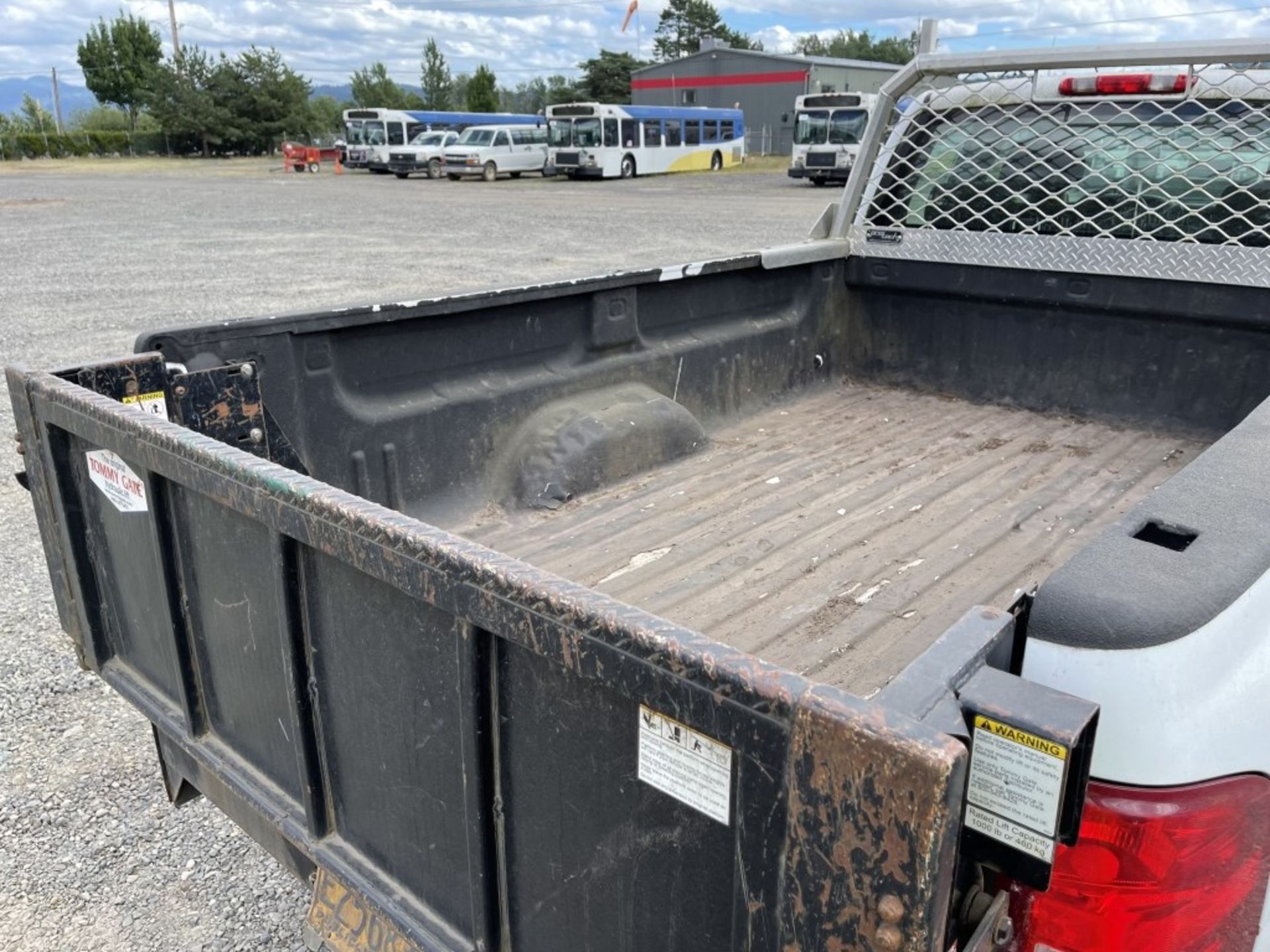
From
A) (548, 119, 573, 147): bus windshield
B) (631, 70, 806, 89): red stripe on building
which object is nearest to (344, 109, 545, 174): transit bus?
(548, 119, 573, 147): bus windshield

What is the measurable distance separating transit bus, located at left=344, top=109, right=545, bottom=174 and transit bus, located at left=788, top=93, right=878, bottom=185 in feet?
41.7

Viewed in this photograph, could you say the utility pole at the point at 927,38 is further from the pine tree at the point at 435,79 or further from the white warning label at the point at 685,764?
the pine tree at the point at 435,79

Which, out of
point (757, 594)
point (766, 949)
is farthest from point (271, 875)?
point (766, 949)

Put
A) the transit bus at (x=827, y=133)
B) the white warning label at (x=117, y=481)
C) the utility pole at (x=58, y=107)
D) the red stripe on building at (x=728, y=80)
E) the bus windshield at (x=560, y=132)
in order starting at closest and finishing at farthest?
the white warning label at (x=117, y=481), the transit bus at (x=827, y=133), the bus windshield at (x=560, y=132), the red stripe on building at (x=728, y=80), the utility pole at (x=58, y=107)

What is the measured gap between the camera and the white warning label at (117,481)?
6.58 feet

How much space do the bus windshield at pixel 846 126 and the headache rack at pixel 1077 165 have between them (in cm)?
2704

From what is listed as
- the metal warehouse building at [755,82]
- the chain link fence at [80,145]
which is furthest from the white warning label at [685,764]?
the chain link fence at [80,145]

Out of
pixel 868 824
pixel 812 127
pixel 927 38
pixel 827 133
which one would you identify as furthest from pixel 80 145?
pixel 868 824

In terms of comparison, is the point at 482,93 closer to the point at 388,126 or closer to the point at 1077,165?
the point at 388,126

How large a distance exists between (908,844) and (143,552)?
166 cm

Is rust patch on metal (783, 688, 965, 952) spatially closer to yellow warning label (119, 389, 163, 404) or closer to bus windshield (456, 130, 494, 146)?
yellow warning label (119, 389, 163, 404)

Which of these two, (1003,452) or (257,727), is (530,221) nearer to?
(1003,452)

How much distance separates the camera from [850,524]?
3.23 m

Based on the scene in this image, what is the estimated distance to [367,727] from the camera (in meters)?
1.65
